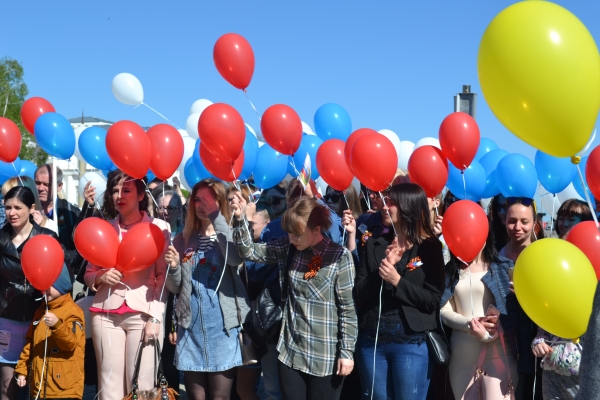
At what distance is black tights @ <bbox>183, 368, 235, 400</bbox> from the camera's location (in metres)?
4.50

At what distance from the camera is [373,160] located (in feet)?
14.4

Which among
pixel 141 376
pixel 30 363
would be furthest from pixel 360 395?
pixel 30 363

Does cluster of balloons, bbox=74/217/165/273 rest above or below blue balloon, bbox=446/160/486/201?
below

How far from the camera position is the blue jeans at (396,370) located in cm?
399

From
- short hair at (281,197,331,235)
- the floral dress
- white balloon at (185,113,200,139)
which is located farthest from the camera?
white balloon at (185,113,200,139)

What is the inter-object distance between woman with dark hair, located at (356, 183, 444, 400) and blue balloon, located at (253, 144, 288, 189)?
7.56 feet

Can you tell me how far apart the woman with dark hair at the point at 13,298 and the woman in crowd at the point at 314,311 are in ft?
5.80

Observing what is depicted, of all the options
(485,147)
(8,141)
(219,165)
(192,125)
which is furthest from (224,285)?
(485,147)

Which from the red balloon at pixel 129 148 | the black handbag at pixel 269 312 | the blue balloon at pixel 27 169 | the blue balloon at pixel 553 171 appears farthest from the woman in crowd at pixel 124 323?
the blue balloon at pixel 27 169

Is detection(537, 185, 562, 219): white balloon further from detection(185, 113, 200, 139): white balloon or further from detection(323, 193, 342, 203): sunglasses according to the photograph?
detection(185, 113, 200, 139): white balloon

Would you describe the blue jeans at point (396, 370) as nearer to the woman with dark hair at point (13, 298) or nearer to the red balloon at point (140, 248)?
the red balloon at point (140, 248)

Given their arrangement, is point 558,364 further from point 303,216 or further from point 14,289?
point 14,289

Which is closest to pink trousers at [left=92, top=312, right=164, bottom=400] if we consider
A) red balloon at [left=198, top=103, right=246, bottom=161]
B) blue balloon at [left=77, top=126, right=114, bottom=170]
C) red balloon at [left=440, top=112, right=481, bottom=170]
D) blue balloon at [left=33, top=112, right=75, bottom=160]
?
red balloon at [left=198, top=103, right=246, bottom=161]

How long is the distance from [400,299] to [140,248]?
1.74m
